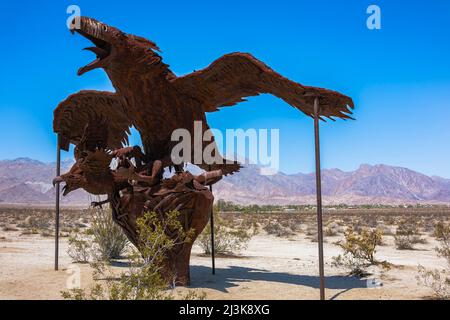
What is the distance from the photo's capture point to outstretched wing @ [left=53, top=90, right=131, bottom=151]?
983cm

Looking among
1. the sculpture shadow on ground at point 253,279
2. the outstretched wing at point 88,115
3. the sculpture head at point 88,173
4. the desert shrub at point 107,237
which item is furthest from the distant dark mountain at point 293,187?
the sculpture head at point 88,173

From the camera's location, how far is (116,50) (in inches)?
307

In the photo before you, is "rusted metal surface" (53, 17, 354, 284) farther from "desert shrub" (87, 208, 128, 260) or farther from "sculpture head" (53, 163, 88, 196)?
"desert shrub" (87, 208, 128, 260)

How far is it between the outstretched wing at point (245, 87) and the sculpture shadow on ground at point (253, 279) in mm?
3680

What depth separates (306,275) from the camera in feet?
33.6

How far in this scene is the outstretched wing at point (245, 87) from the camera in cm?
694

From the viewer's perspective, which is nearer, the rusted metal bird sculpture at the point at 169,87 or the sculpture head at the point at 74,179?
the rusted metal bird sculpture at the point at 169,87

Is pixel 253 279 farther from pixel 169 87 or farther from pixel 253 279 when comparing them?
pixel 169 87

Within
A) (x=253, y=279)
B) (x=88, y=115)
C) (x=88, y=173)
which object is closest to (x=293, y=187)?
(x=253, y=279)

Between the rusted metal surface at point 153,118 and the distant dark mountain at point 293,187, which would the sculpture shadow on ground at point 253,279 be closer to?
the rusted metal surface at point 153,118

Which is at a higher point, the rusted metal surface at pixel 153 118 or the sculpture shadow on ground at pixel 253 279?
the rusted metal surface at pixel 153 118

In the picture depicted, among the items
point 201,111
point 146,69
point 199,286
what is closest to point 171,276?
point 199,286

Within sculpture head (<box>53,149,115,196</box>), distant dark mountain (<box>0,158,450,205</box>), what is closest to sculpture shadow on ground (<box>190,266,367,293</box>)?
sculpture head (<box>53,149,115,196</box>)
